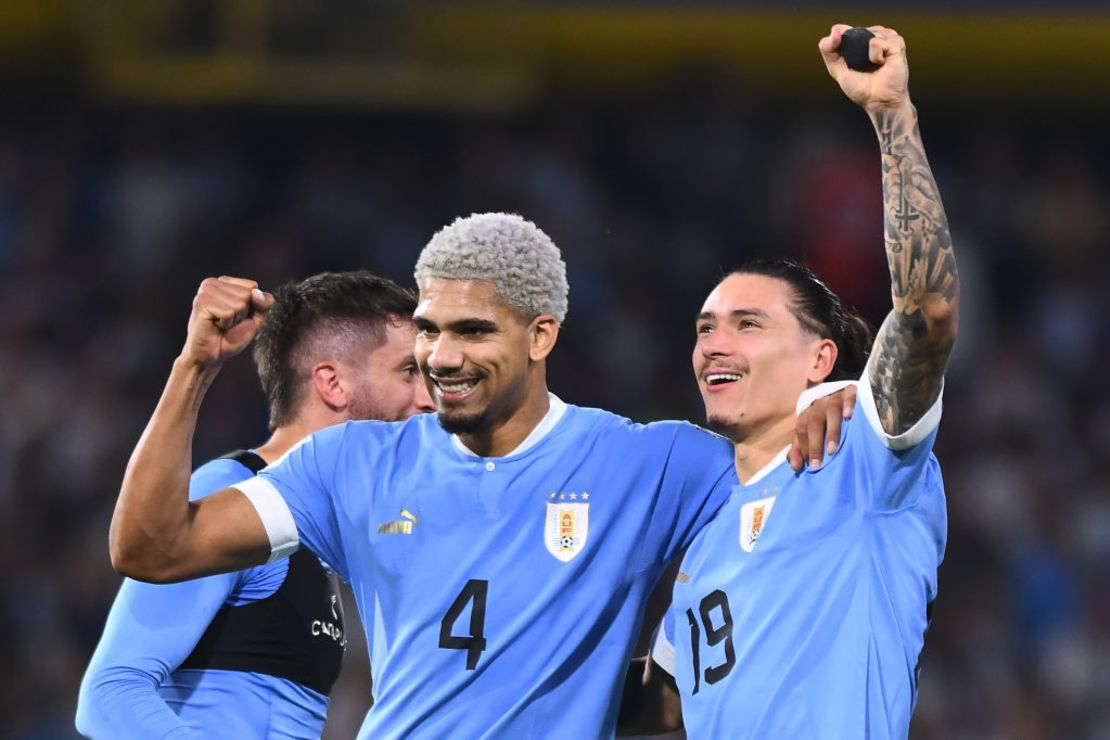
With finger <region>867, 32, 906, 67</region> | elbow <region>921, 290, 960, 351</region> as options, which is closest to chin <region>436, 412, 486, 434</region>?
elbow <region>921, 290, 960, 351</region>

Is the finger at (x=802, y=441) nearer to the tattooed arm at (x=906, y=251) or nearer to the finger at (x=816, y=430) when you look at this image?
the finger at (x=816, y=430)

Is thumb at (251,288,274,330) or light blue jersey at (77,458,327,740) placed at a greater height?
thumb at (251,288,274,330)

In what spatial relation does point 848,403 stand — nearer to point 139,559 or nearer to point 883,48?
point 883,48

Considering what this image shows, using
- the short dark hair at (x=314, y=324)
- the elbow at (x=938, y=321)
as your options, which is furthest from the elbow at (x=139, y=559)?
the elbow at (x=938, y=321)

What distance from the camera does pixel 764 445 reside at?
4.11 metres

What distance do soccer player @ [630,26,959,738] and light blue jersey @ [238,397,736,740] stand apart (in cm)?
15

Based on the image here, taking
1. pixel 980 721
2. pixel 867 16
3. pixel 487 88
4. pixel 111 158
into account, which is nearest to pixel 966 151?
pixel 867 16

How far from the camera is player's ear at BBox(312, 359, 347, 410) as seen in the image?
5004 mm

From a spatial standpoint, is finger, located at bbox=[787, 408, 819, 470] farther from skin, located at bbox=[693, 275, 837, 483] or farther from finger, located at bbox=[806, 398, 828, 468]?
skin, located at bbox=[693, 275, 837, 483]

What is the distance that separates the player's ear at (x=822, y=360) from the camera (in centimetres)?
421

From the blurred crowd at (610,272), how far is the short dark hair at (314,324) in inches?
167

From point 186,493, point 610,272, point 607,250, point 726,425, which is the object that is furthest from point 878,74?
point 607,250

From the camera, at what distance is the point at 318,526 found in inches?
163

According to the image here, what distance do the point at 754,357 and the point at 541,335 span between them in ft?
1.77
